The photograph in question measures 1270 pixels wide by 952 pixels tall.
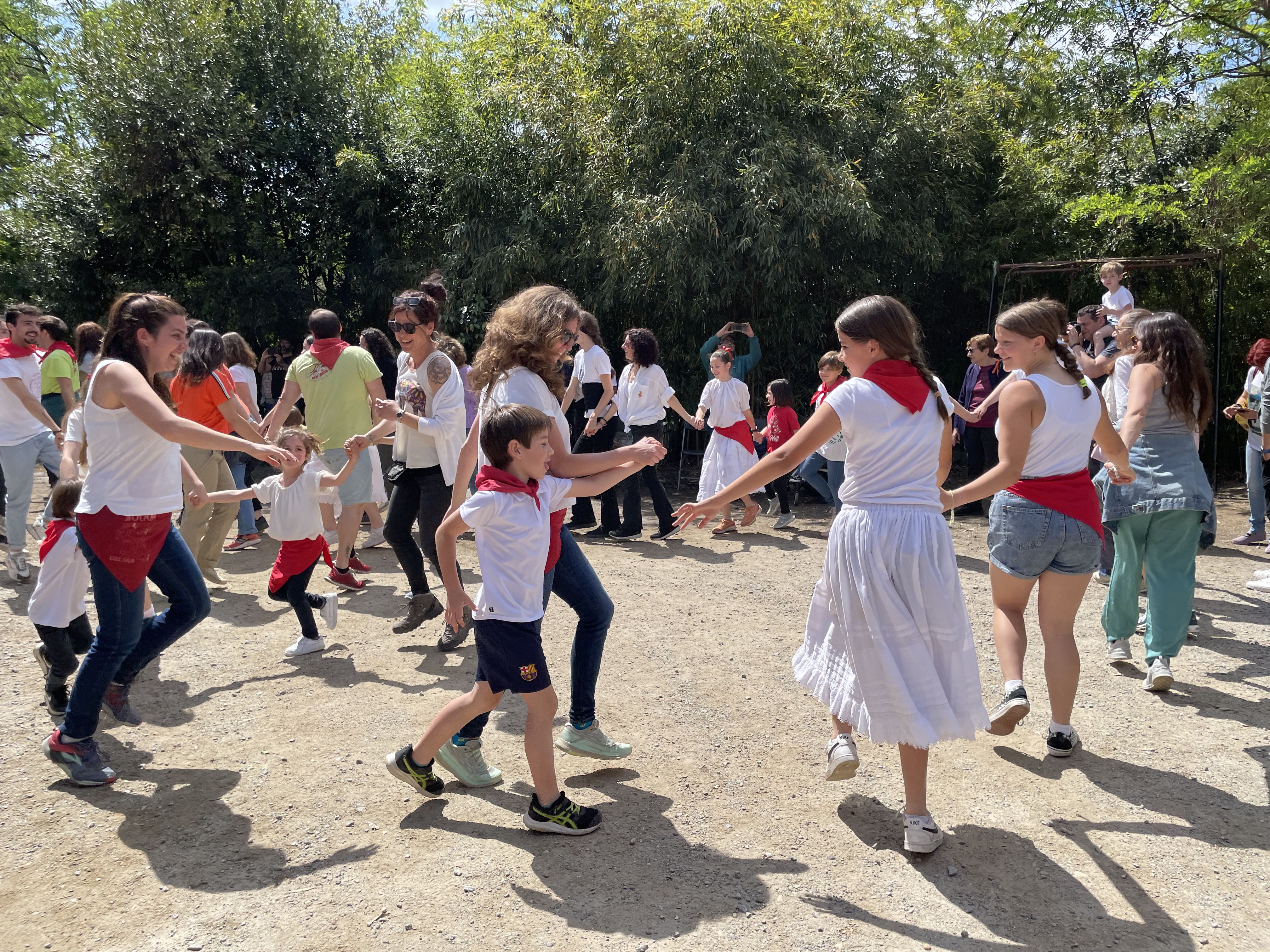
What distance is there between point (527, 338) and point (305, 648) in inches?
106

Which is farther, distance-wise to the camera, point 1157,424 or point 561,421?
point 1157,424

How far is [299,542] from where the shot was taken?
207 inches

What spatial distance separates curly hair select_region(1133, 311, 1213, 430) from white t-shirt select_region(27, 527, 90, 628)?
5114mm

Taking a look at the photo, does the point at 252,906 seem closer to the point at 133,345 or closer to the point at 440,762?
the point at 440,762

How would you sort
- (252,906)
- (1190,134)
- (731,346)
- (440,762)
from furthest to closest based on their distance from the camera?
(1190,134) → (731,346) → (440,762) → (252,906)

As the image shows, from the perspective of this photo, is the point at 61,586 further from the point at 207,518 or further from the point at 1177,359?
the point at 1177,359

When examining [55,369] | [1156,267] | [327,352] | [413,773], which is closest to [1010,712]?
[413,773]

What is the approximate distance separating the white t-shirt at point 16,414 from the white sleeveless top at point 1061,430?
638cm

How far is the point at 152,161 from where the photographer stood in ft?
46.0

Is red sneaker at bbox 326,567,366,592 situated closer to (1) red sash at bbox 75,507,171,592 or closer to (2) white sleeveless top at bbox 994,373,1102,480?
(1) red sash at bbox 75,507,171,592

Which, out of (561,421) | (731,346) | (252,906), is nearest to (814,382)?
(731,346)

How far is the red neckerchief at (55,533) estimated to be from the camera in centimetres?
436

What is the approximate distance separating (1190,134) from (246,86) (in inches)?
533

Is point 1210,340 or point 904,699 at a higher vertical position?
point 1210,340
